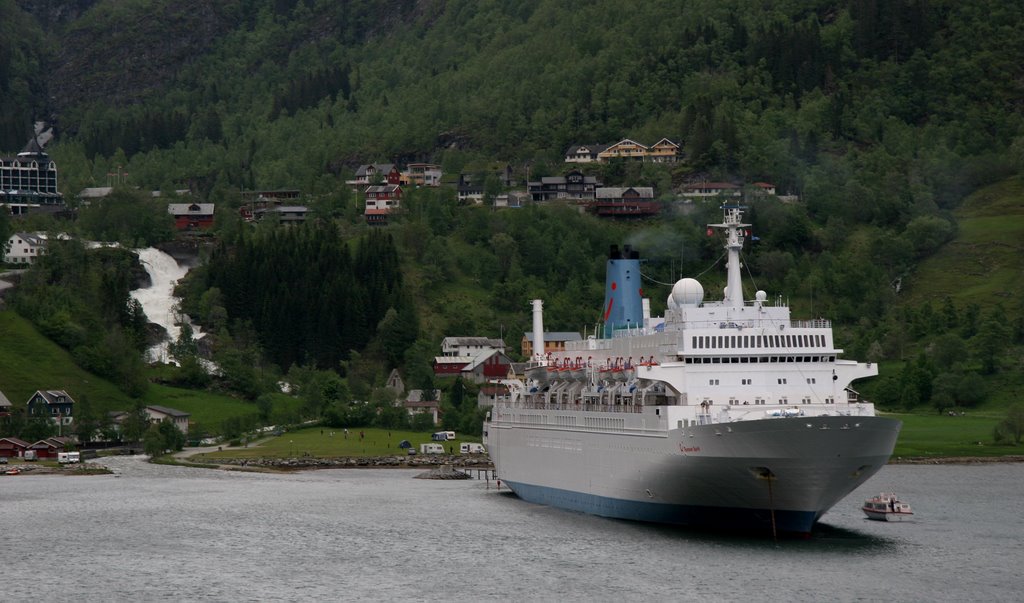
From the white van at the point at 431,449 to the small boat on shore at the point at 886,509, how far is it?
61932mm

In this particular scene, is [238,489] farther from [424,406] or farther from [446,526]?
[424,406]

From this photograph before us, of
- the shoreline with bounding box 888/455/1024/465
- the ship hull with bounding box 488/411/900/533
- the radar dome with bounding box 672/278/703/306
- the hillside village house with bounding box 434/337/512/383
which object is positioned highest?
the hillside village house with bounding box 434/337/512/383

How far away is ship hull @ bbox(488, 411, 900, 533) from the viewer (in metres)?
79.1

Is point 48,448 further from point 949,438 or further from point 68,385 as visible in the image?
point 949,438

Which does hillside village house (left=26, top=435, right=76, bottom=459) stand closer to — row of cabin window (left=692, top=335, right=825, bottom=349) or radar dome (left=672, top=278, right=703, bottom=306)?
radar dome (left=672, top=278, right=703, bottom=306)

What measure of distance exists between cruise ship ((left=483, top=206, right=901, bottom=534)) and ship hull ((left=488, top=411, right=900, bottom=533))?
0.07 metres

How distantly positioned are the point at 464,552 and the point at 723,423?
48.4 feet

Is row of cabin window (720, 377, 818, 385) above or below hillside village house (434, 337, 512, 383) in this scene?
below

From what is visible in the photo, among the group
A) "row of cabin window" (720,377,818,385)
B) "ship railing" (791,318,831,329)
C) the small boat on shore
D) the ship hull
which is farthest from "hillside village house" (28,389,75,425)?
"ship railing" (791,318,831,329)

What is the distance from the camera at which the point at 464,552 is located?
84750 mm

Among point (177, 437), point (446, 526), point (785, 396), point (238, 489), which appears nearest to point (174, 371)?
point (177, 437)

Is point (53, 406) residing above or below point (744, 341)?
above

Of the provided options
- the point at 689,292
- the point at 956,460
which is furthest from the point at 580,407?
the point at 956,460

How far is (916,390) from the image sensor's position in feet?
531
